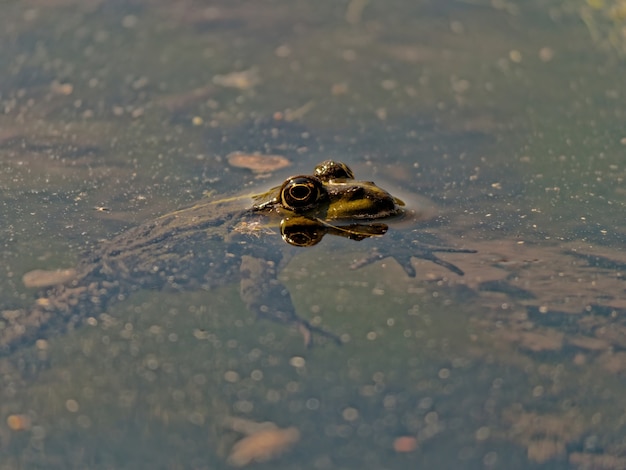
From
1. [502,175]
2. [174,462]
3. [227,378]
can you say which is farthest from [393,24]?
[174,462]

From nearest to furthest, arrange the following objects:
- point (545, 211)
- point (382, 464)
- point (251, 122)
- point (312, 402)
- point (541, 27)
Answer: point (382, 464), point (312, 402), point (545, 211), point (251, 122), point (541, 27)

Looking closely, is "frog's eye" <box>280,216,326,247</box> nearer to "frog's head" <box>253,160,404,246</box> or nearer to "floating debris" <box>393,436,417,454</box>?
"frog's head" <box>253,160,404,246</box>

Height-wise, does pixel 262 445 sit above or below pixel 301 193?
below

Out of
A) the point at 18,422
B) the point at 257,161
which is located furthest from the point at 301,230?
the point at 18,422

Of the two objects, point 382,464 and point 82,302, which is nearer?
point 382,464

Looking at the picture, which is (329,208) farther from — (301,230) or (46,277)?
(46,277)

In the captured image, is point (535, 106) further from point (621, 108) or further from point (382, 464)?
point (382, 464)

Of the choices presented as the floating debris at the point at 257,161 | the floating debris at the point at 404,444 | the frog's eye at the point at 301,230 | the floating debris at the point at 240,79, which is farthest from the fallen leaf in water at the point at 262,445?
the floating debris at the point at 240,79
